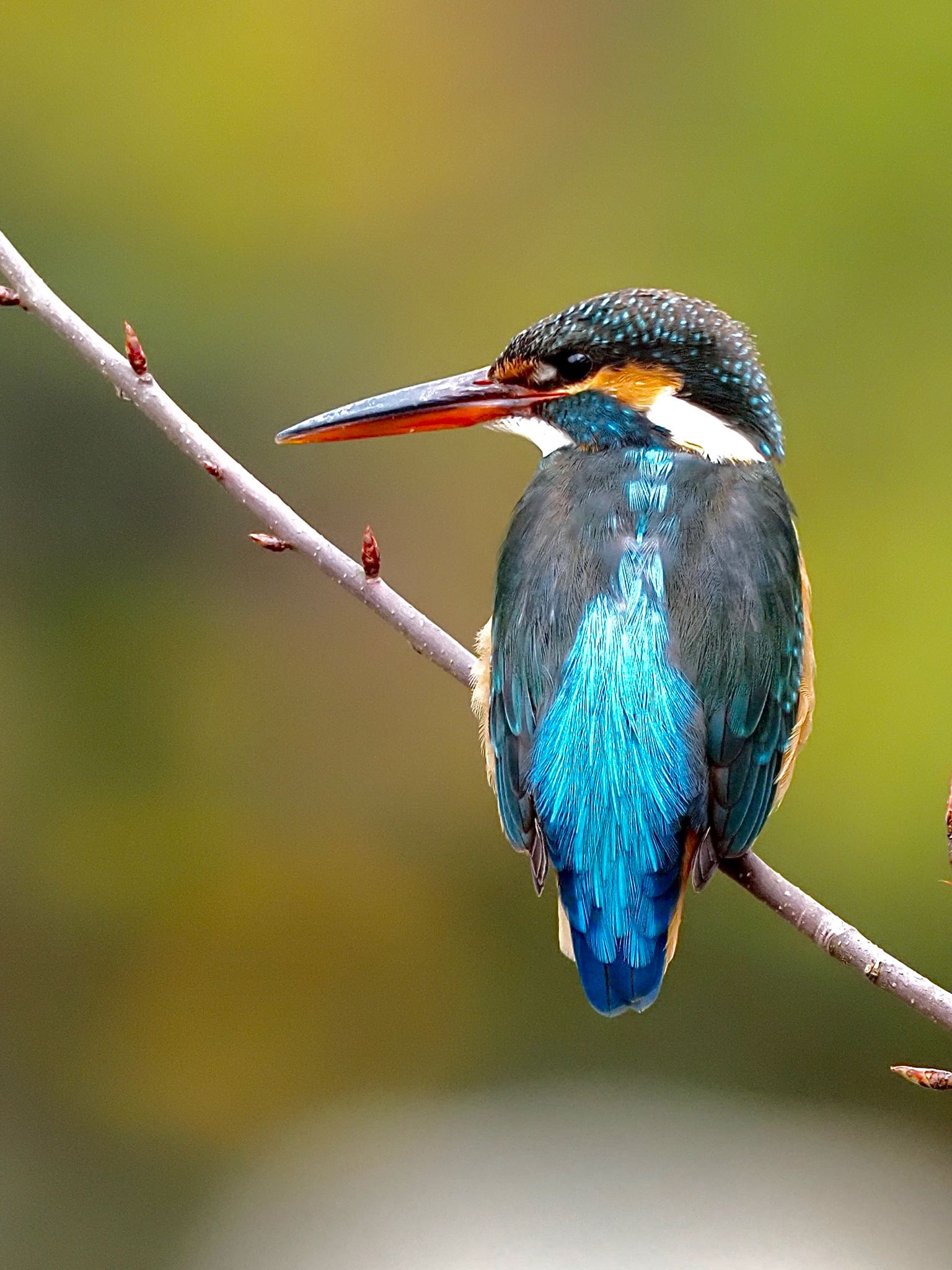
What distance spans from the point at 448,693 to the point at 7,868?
958mm

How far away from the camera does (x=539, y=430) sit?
177 centimetres

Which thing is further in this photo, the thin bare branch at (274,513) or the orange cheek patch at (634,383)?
the orange cheek patch at (634,383)

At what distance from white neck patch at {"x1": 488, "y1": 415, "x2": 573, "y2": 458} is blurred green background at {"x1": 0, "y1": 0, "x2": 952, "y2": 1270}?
1271mm

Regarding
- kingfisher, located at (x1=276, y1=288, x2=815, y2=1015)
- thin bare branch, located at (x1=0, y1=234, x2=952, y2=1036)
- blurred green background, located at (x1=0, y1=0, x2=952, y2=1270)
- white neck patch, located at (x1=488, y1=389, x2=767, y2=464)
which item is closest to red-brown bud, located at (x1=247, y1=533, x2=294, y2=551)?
thin bare branch, located at (x1=0, y1=234, x2=952, y2=1036)

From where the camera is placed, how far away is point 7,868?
3.21 m

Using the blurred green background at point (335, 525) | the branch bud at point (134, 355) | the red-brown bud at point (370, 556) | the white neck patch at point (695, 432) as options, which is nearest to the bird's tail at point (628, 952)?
the red-brown bud at point (370, 556)

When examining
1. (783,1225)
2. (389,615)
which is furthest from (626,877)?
(783,1225)

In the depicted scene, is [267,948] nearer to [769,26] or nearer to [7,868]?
[7,868]

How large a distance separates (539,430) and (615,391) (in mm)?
101

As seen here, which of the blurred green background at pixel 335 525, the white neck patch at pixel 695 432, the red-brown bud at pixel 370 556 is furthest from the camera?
the blurred green background at pixel 335 525

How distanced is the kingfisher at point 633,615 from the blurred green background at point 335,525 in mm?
1307

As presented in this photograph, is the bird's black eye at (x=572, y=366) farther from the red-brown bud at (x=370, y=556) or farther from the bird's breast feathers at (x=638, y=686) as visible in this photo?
the red-brown bud at (x=370, y=556)

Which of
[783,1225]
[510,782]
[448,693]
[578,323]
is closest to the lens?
[510,782]

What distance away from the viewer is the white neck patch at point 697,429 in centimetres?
171
